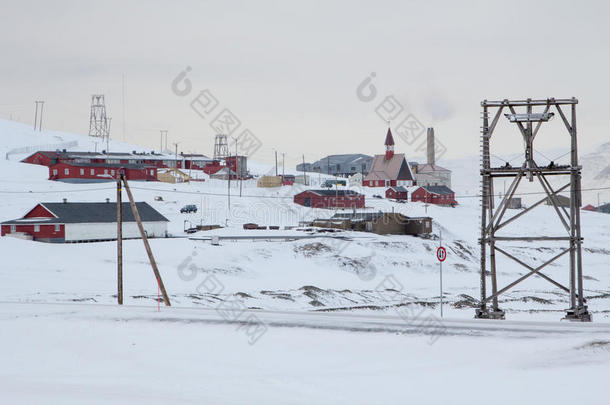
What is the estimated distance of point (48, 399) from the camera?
1363 cm

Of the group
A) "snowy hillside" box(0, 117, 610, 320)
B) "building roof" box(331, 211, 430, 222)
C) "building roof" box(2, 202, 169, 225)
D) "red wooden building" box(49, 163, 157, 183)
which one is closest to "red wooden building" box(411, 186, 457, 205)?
"snowy hillside" box(0, 117, 610, 320)

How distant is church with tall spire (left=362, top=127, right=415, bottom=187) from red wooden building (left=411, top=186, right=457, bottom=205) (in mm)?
13160

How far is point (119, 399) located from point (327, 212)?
7834 centimetres

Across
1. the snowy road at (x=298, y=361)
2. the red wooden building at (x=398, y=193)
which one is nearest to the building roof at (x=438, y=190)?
the red wooden building at (x=398, y=193)

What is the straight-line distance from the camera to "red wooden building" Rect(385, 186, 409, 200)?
11544 cm

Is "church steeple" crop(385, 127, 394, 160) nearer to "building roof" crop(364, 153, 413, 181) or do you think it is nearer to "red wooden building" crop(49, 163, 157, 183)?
"building roof" crop(364, 153, 413, 181)

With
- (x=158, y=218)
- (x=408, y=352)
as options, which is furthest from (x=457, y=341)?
(x=158, y=218)

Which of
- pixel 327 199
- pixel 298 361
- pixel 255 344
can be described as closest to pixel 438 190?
pixel 327 199

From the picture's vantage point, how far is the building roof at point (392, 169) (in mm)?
129500

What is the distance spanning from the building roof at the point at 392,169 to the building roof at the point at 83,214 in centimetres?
7296

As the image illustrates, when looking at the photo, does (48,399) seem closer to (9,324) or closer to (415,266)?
(9,324)

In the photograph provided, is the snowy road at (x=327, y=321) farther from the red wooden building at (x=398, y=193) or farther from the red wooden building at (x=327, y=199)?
the red wooden building at (x=398, y=193)

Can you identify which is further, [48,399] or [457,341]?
[457,341]

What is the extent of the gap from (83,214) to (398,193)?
67620mm
